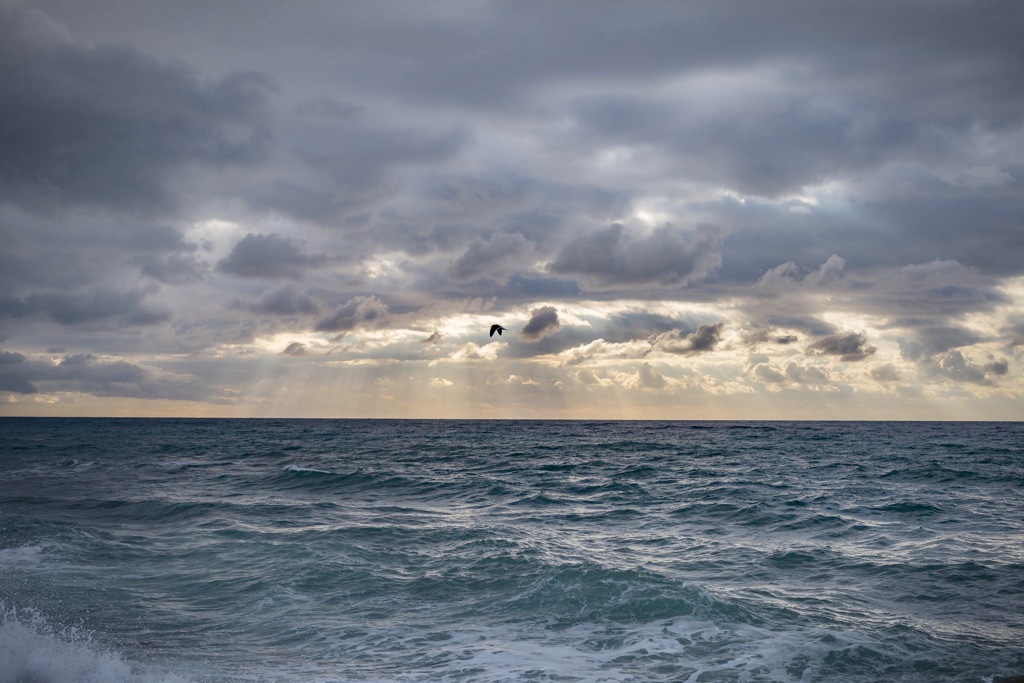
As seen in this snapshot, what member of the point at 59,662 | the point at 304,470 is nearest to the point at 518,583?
the point at 59,662

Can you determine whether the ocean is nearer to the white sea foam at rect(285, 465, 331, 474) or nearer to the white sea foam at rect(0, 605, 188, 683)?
the white sea foam at rect(0, 605, 188, 683)

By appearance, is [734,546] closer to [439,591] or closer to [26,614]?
[439,591]

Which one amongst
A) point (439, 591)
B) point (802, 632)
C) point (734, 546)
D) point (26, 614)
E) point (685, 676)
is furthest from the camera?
point (734, 546)

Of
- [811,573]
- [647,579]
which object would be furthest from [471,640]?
[811,573]

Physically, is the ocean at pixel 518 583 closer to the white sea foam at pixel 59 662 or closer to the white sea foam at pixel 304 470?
the white sea foam at pixel 59 662

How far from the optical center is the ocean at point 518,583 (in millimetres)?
12828

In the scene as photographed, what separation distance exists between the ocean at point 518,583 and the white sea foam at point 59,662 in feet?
0.15

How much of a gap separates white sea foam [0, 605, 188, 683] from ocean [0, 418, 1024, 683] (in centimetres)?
5

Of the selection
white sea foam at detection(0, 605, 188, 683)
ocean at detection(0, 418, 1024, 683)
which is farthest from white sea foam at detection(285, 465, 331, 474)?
white sea foam at detection(0, 605, 188, 683)

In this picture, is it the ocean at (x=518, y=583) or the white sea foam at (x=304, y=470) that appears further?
the white sea foam at (x=304, y=470)

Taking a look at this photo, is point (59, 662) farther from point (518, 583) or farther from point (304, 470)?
point (304, 470)

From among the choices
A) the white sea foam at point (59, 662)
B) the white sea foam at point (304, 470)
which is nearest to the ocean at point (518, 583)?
the white sea foam at point (59, 662)

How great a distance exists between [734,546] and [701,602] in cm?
599

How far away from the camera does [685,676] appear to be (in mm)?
12312
